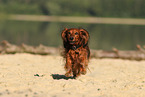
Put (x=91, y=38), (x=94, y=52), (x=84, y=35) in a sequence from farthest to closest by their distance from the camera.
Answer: (x=91, y=38) → (x=94, y=52) → (x=84, y=35)

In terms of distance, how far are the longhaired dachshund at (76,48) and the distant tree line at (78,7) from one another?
126m

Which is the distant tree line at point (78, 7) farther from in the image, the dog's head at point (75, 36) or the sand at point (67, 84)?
the dog's head at point (75, 36)

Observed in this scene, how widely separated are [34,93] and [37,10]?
134315mm

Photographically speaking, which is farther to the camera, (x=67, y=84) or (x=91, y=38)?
(x=91, y=38)

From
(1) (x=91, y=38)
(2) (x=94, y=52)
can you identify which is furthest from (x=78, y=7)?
(2) (x=94, y=52)

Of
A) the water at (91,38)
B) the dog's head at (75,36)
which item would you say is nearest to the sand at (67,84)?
the dog's head at (75,36)

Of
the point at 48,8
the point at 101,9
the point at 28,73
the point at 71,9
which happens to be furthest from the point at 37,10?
the point at 28,73

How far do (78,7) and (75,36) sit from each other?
5588 inches

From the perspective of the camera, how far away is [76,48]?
665 cm

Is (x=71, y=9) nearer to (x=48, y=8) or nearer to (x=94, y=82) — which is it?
(x=48, y=8)

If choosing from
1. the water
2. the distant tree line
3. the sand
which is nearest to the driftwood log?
the water

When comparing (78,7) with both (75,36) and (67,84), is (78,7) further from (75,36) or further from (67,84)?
(67,84)

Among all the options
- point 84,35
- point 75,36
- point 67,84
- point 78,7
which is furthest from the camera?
point 78,7

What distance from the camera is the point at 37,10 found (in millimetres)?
137000
